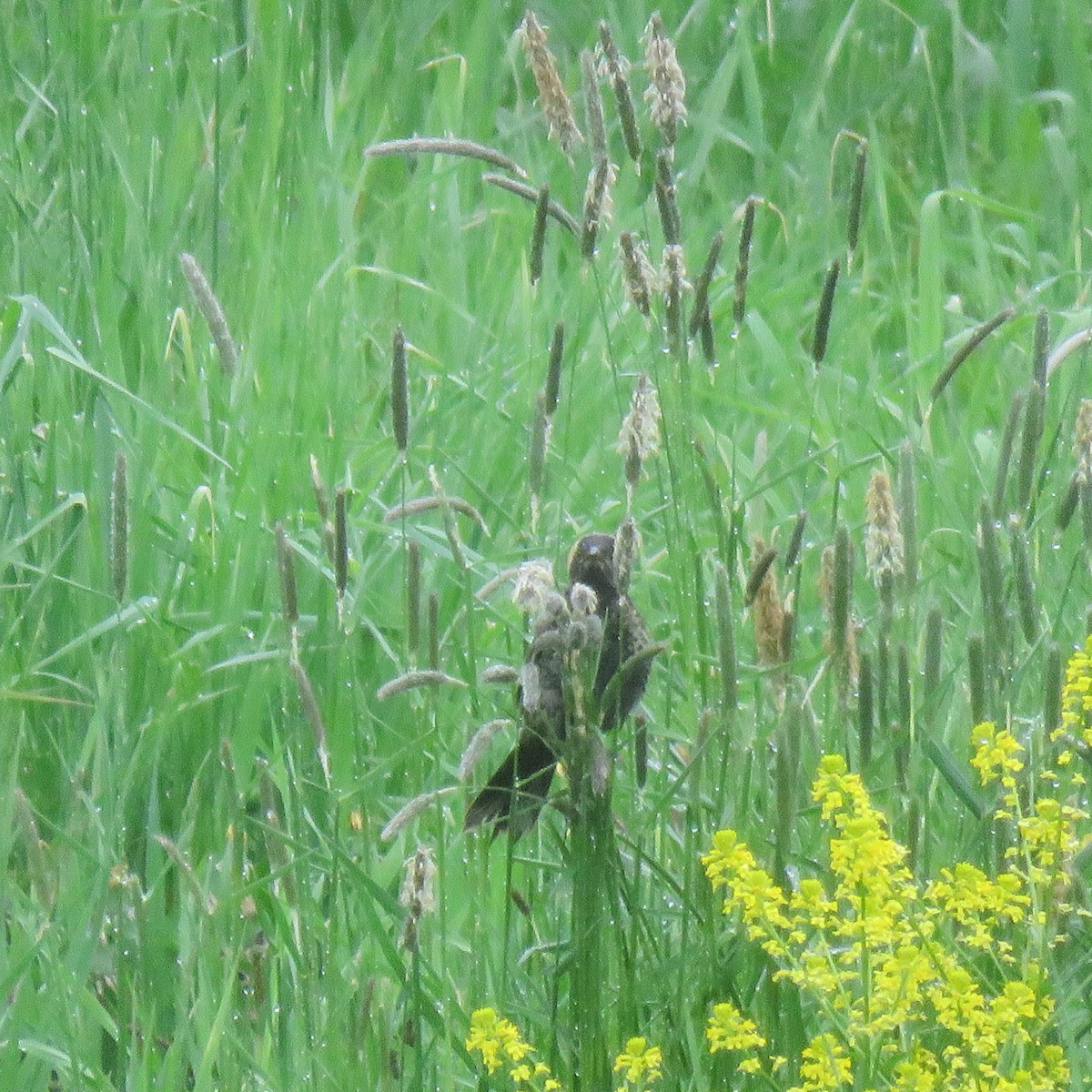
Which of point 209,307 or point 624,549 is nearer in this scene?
point 624,549

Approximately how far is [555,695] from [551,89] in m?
0.63

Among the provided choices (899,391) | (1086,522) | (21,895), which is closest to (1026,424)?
(1086,522)

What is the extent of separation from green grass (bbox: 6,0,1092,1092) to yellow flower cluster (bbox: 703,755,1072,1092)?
0.27ft

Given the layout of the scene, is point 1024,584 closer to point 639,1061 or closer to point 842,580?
point 842,580

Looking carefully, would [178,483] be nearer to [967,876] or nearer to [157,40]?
[157,40]

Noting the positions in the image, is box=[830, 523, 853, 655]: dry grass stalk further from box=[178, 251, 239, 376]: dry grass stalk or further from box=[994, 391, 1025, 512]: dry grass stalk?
box=[178, 251, 239, 376]: dry grass stalk

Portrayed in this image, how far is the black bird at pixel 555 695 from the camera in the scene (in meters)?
1.73

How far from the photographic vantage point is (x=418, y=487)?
3.07 metres

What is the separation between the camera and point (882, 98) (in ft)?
16.1

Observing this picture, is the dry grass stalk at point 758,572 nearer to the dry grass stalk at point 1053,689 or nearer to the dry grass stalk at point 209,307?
the dry grass stalk at point 1053,689

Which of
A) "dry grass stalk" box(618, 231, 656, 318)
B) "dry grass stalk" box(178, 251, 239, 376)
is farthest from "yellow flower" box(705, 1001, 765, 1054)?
"dry grass stalk" box(178, 251, 239, 376)

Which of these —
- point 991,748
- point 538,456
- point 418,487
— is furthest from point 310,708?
point 418,487

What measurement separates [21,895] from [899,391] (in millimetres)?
2159

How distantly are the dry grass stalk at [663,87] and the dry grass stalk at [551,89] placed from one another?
8 centimetres
